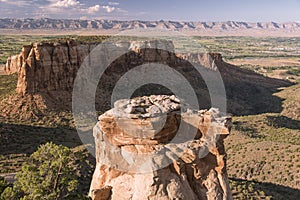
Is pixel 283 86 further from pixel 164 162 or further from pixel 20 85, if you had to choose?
pixel 164 162

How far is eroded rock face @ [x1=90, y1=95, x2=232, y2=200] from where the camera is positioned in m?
15.4

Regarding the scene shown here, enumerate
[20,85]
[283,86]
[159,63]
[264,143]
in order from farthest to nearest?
[283,86]
[159,63]
[20,85]
[264,143]

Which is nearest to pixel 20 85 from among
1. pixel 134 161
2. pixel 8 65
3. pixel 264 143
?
pixel 8 65

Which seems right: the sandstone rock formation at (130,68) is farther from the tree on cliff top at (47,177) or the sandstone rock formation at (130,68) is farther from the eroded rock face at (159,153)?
the eroded rock face at (159,153)

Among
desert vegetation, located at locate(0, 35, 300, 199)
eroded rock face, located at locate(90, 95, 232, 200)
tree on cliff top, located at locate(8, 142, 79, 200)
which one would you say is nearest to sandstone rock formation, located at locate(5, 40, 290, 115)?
desert vegetation, located at locate(0, 35, 300, 199)

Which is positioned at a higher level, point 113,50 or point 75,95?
point 113,50

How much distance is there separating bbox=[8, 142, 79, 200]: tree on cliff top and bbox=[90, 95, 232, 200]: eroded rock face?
66.3 inches

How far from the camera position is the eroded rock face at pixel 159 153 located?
15.4 m

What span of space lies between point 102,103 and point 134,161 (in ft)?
152

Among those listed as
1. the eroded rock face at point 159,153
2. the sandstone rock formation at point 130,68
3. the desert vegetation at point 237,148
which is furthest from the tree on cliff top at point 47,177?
the sandstone rock formation at point 130,68

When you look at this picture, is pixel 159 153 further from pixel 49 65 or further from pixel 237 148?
pixel 49 65

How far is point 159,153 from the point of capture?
15703mm

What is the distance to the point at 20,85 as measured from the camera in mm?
54875

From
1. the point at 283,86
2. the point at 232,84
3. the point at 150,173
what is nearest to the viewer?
the point at 150,173
